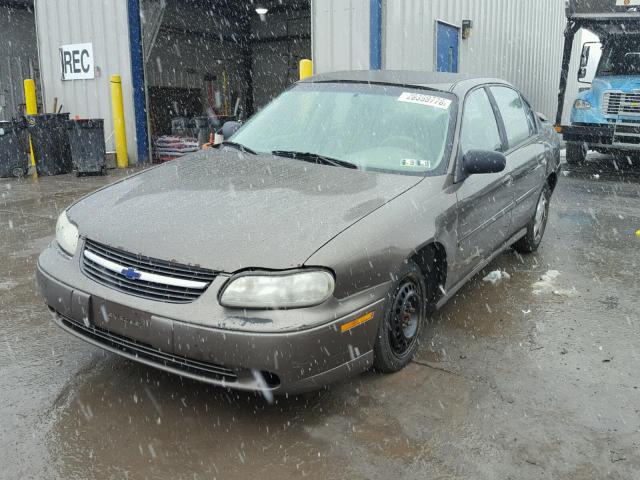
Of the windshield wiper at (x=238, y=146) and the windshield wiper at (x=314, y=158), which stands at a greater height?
the windshield wiper at (x=238, y=146)

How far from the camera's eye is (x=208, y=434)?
2602mm

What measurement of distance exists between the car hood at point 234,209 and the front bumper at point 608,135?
8759 millimetres

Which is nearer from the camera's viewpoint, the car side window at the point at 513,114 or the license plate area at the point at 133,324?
the license plate area at the point at 133,324

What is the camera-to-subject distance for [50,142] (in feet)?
35.7

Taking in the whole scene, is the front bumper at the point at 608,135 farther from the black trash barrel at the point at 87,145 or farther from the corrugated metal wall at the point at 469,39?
the black trash barrel at the point at 87,145

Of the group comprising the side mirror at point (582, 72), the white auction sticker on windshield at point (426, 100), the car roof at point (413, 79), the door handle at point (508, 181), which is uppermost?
the side mirror at point (582, 72)

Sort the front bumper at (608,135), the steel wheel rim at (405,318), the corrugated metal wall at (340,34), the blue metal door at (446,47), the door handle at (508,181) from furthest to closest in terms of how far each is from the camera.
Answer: the blue metal door at (446,47) → the front bumper at (608,135) → the corrugated metal wall at (340,34) → the door handle at (508,181) → the steel wheel rim at (405,318)

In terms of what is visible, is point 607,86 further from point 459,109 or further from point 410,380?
point 410,380

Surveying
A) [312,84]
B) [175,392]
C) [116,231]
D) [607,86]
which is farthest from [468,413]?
[607,86]

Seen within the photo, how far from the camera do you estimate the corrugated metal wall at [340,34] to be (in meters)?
9.55

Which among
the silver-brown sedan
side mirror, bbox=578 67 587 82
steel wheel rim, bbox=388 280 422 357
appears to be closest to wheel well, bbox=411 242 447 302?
the silver-brown sedan

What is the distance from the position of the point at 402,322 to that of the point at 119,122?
33.5 feet

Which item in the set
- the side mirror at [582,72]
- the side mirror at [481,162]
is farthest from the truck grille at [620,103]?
the side mirror at [481,162]

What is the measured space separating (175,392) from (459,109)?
2.38m
